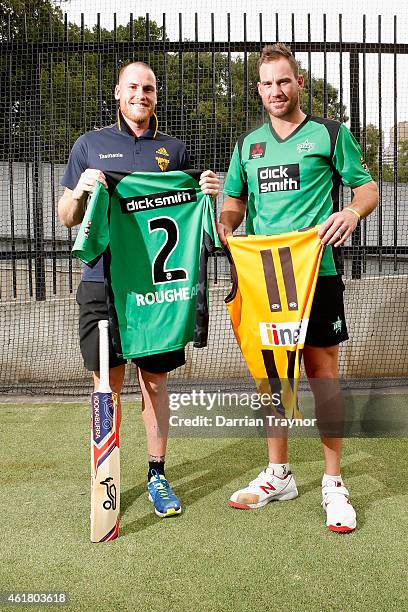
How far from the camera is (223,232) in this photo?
327 cm

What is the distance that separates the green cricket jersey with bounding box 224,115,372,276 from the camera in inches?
120

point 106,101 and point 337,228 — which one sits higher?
point 106,101

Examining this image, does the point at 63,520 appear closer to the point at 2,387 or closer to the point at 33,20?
the point at 2,387

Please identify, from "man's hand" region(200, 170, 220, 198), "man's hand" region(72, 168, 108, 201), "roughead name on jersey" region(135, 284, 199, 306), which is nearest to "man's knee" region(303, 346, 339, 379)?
"roughead name on jersey" region(135, 284, 199, 306)

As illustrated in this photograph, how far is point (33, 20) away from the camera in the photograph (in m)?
6.91

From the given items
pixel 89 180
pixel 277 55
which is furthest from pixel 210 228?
pixel 277 55

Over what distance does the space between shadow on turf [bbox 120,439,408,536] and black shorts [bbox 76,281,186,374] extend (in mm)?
636

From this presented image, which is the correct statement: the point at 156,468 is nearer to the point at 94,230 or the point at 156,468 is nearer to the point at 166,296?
the point at 166,296

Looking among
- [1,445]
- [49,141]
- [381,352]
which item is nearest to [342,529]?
[1,445]

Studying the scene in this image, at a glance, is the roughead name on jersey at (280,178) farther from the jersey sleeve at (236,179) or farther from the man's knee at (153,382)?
the man's knee at (153,382)

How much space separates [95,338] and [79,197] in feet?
2.06

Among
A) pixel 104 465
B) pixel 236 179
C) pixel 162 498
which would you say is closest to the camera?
pixel 104 465

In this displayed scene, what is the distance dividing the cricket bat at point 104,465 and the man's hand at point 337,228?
1.07 meters

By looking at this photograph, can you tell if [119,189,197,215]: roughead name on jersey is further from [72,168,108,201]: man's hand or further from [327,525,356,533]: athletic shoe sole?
[327,525,356,533]: athletic shoe sole
